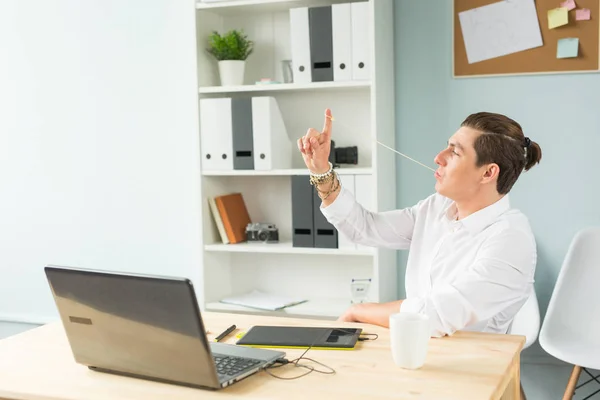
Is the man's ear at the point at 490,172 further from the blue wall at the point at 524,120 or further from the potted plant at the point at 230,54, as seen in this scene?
the potted plant at the point at 230,54

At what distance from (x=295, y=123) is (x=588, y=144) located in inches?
48.9

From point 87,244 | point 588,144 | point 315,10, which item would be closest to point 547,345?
point 588,144

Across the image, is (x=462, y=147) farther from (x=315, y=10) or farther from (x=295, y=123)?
(x=295, y=123)

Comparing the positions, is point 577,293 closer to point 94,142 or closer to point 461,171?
point 461,171

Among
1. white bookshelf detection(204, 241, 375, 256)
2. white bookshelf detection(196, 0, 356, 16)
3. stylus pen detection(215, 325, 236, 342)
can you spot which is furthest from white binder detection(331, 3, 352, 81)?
stylus pen detection(215, 325, 236, 342)

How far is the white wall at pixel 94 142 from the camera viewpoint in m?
3.78

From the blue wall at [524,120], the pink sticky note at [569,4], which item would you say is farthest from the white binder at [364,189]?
the pink sticky note at [569,4]

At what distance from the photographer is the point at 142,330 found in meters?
1.52

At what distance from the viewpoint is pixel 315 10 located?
10.2 ft

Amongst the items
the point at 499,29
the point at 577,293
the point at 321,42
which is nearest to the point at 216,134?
the point at 321,42

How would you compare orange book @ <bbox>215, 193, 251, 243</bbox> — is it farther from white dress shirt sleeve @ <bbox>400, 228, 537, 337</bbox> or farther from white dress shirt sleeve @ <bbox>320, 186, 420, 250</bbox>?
white dress shirt sleeve @ <bbox>400, 228, 537, 337</bbox>

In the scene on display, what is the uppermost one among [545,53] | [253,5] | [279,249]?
[253,5]

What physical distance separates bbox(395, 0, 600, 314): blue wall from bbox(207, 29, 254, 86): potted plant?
67 centimetres

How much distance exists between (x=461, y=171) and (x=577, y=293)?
1.16 meters
